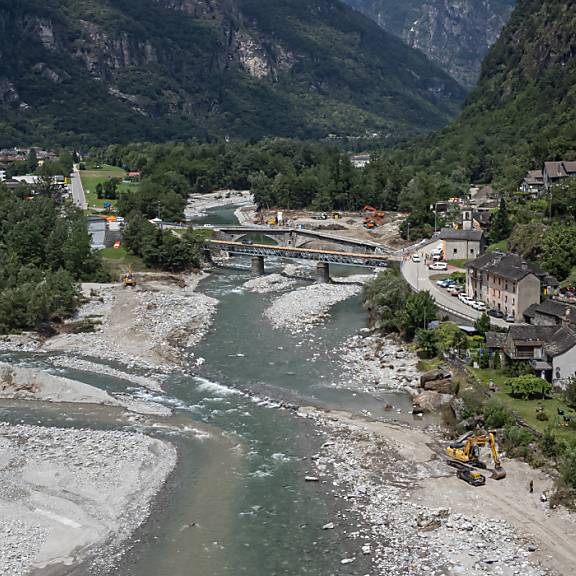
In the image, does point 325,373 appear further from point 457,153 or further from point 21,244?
point 457,153

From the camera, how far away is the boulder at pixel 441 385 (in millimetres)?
58719

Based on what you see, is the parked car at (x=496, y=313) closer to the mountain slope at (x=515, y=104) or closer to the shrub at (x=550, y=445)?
the shrub at (x=550, y=445)

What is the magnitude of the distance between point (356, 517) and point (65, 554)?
1329cm

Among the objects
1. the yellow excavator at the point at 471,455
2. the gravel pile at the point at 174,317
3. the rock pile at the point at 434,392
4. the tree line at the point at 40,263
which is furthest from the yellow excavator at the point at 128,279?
the yellow excavator at the point at 471,455

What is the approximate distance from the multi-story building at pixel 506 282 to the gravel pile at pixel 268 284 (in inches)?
955

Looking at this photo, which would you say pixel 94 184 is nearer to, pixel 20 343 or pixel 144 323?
pixel 144 323

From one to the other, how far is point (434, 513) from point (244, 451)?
12.5 metres

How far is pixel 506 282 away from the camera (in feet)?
232

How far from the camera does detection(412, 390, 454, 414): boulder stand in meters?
56.9

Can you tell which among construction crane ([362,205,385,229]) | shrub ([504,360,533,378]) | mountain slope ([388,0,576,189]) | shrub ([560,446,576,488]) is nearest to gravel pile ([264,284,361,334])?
shrub ([504,360,533,378])

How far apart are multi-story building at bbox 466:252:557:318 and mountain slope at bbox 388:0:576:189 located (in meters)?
47.5

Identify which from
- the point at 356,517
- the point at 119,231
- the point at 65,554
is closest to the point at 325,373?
the point at 356,517

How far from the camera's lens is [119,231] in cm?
11969

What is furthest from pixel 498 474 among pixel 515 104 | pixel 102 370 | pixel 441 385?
pixel 515 104
